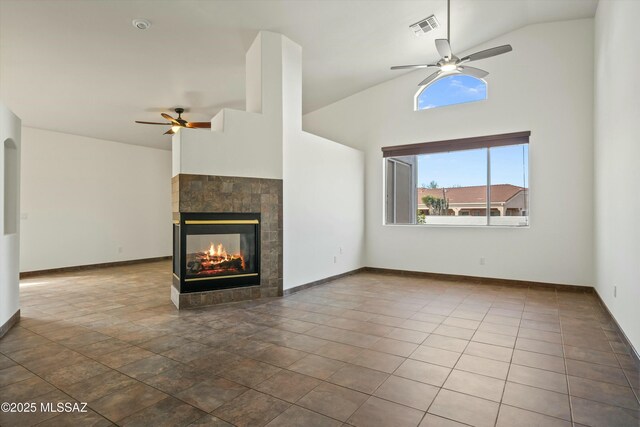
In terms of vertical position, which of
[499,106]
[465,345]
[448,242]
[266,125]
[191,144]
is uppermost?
[499,106]

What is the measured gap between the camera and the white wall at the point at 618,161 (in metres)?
2.83

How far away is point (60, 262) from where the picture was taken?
7145mm

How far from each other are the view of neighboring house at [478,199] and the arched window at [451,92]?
5.16 ft

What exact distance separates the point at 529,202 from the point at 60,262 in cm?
898

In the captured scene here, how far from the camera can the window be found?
228 inches

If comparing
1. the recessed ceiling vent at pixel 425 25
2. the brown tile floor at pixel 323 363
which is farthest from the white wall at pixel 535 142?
the recessed ceiling vent at pixel 425 25

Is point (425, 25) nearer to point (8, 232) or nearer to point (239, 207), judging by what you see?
point (239, 207)

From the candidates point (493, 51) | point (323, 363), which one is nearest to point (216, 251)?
point (323, 363)

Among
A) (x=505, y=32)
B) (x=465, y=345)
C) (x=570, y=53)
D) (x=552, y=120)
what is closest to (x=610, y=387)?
(x=465, y=345)

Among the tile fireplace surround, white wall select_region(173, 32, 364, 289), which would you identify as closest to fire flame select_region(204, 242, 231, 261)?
the tile fireplace surround

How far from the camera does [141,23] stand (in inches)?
156

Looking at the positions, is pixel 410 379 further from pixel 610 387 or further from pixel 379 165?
pixel 379 165

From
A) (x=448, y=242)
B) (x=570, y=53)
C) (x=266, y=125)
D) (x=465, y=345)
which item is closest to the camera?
(x=465, y=345)

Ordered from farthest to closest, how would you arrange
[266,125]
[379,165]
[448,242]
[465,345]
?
1. [379,165]
2. [448,242]
3. [266,125]
4. [465,345]
